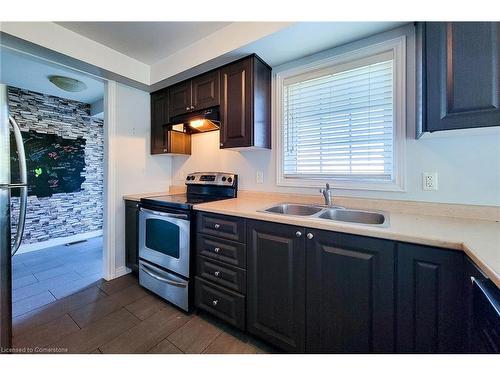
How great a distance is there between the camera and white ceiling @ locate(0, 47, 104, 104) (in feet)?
7.18

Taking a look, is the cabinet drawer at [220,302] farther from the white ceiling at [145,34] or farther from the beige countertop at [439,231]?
the white ceiling at [145,34]

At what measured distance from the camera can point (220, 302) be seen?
1562 millimetres

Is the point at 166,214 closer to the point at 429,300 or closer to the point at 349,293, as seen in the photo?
the point at 349,293

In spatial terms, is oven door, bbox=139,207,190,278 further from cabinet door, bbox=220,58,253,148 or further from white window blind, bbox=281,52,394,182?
white window blind, bbox=281,52,394,182

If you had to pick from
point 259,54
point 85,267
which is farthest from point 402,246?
point 85,267

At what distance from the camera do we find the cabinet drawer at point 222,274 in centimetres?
146

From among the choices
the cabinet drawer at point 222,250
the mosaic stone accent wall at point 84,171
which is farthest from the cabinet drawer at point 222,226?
the mosaic stone accent wall at point 84,171

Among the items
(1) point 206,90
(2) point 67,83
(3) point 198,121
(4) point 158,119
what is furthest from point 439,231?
(2) point 67,83

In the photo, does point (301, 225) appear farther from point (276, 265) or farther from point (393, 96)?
point (393, 96)

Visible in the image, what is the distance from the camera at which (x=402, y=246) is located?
A: 948 mm

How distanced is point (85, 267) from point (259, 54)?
10.1 ft

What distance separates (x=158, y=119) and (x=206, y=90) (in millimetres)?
846

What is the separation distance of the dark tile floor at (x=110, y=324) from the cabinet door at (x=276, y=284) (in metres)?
0.20

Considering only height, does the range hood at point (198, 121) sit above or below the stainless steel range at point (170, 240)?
above
